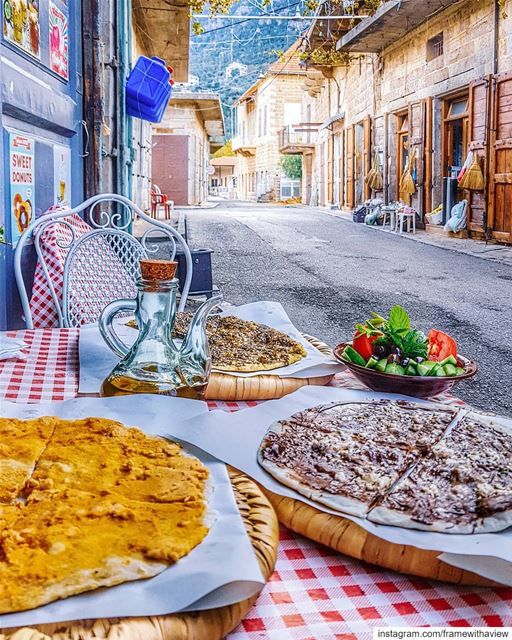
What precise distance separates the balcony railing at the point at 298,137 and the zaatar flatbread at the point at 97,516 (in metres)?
30.2

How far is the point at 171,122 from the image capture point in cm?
2545

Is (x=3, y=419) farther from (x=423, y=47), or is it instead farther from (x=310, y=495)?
(x=423, y=47)

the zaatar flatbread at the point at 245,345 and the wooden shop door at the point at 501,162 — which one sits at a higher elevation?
the wooden shop door at the point at 501,162

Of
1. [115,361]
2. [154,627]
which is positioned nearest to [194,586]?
[154,627]

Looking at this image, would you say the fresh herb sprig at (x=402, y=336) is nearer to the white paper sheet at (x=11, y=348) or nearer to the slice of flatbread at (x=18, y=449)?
the slice of flatbread at (x=18, y=449)

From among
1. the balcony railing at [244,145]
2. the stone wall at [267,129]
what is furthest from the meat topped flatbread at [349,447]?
the balcony railing at [244,145]

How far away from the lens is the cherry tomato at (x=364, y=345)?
5.54ft

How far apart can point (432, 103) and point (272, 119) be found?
26.1 metres

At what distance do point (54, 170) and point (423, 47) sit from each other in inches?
528

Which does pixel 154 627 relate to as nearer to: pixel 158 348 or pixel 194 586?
pixel 194 586

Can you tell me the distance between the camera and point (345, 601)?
87 cm

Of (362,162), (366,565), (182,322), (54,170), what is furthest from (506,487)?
(362,162)

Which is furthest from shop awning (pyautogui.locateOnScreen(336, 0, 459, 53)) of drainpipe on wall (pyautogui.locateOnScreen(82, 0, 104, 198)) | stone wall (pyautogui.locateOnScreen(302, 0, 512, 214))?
drainpipe on wall (pyautogui.locateOnScreen(82, 0, 104, 198))

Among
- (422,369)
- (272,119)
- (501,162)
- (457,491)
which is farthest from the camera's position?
(272,119)
